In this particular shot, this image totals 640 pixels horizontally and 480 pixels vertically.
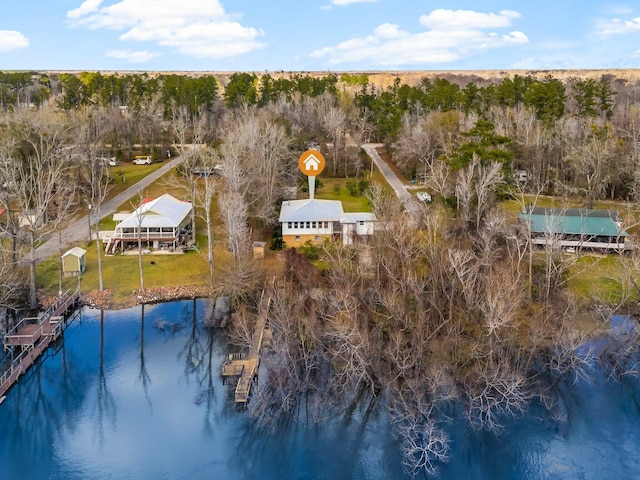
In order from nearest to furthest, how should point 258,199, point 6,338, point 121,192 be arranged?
point 6,338, point 258,199, point 121,192

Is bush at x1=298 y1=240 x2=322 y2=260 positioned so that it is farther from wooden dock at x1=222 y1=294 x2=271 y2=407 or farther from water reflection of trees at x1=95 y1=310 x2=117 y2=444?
water reflection of trees at x1=95 y1=310 x2=117 y2=444

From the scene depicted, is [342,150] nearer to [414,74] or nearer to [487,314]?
[487,314]

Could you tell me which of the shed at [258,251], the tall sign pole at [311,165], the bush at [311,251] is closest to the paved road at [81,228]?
the shed at [258,251]

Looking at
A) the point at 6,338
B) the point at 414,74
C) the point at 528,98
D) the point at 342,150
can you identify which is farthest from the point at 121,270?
the point at 414,74

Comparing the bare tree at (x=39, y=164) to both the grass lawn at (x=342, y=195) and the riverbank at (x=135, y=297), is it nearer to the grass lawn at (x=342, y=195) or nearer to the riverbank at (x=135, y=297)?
the riverbank at (x=135, y=297)

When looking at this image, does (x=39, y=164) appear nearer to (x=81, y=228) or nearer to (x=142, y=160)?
(x=81, y=228)

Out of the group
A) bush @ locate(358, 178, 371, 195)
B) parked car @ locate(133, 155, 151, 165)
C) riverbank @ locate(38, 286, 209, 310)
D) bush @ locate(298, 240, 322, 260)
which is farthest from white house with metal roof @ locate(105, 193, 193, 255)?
parked car @ locate(133, 155, 151, 165)
